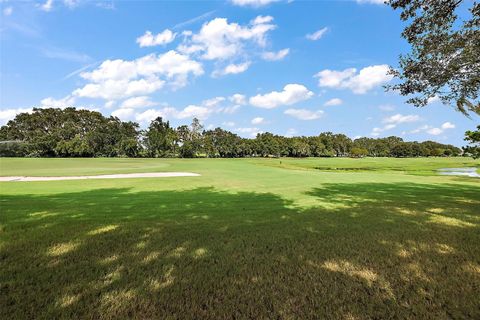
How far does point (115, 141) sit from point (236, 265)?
108227 millimetres

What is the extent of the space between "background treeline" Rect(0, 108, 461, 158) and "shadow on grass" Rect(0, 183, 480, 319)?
301 ft

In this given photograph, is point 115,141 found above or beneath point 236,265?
above

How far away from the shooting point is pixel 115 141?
103 metres

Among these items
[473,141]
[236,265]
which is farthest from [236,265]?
[473,141]

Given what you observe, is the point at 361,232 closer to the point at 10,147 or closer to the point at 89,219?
the point at 89,219

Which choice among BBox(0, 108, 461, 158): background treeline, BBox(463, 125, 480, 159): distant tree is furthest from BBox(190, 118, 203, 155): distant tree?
BBox(463, 125, 480, 159): distant tree

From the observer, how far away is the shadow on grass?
3.54 m

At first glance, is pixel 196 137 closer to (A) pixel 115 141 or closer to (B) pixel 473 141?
(A) pixel 115 141

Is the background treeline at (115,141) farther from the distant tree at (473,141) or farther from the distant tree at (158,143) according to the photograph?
the distant tree at (473,141)

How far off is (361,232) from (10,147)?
111 meters

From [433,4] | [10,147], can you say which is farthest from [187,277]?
[10,147]

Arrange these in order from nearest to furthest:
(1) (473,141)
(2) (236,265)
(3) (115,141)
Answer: (2) (236,265) < (1) (473,141) < (3) (115,141)

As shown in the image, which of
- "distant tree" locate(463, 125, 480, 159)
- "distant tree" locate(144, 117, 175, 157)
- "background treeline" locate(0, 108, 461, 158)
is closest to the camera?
"distant tree" locate(463, 125, 480, 159)

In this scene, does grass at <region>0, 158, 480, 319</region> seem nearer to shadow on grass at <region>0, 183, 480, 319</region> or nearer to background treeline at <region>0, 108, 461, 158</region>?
shadow on grass at <region>0, 183, 480, 319</region>
